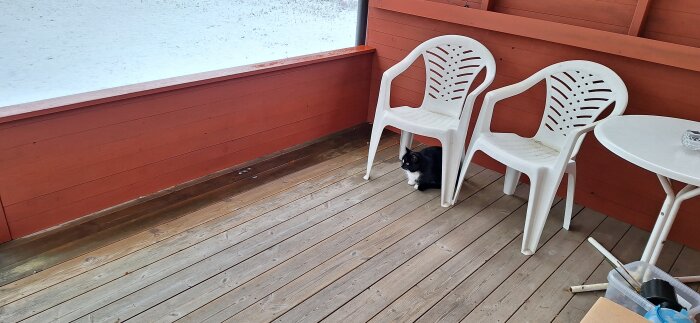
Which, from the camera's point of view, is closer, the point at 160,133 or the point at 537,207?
the point at 537,207

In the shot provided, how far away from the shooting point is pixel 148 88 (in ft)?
7.35

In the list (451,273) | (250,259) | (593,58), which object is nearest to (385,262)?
(451,273)

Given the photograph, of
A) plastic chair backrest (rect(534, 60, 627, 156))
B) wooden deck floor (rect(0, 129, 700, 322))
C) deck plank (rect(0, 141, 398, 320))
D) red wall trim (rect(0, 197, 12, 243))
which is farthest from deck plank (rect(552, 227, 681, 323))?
red wall trim (rect(0, 197, 12, 243))

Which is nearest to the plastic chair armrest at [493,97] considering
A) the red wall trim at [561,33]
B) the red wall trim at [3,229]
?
the red wall trim at [561,33]

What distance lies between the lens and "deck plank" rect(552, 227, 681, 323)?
1896 mm

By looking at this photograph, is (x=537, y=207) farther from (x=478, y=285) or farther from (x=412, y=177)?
(x=412, y=177)

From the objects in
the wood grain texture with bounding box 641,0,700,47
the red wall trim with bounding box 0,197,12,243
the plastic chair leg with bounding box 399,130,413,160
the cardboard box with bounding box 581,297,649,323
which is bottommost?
the red wall trim with bounding box 0,197,12,243

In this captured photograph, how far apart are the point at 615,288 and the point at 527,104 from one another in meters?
1.26

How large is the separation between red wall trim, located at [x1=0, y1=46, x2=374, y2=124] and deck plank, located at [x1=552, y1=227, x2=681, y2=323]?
6.28 ft

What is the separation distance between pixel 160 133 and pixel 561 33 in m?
2.10

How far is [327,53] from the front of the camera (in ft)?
10.3

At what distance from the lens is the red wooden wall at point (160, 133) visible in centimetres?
200

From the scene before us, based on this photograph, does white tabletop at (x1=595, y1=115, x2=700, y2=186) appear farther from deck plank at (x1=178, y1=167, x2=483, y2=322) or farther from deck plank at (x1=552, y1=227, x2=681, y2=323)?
deck plank at (x1=178, y1=167, x2=483, y2=322)

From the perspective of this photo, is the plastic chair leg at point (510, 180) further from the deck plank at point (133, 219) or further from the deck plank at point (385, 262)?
the deck plank at point (133, 219)
